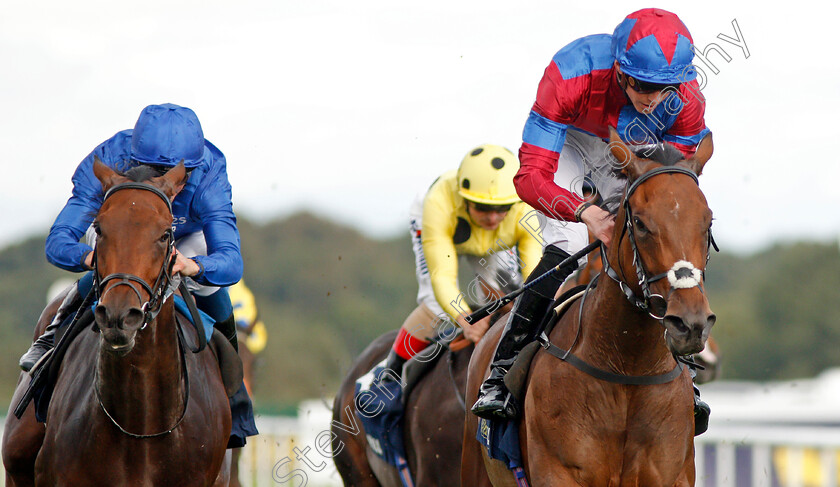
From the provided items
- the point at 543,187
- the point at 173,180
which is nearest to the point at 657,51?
the point at 543,187

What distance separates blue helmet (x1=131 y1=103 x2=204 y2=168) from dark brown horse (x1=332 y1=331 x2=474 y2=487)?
238 centimetres

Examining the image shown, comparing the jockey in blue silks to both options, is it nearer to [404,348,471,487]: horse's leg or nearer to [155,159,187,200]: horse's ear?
[155,159,187,200]: horse's ear

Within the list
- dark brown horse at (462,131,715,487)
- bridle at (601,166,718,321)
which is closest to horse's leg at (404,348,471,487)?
dark brown horse at (462,131,715,487)

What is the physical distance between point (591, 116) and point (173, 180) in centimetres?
189

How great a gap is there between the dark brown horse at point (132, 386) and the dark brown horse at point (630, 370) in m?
1.49

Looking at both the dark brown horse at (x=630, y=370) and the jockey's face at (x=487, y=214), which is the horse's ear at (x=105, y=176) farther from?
the jockey's face at (x=487, y=214)

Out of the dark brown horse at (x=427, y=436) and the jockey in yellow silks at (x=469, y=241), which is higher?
the jockey in yellow silks at (x=469, y=241)

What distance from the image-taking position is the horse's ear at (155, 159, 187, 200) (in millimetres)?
4805

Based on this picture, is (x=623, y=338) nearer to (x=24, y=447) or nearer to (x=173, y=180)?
(x=173, y=180)

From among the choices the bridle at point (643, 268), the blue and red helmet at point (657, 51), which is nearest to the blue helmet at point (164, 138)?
the blue and red helmet at point (657, 51)

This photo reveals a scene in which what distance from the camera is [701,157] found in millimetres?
4273

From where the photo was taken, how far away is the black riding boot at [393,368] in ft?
24.4

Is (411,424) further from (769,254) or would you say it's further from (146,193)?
(769,254)

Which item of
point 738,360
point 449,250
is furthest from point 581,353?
point 738,360
